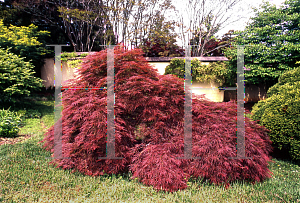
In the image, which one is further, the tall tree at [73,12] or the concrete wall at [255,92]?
the tall tree at [73,12]

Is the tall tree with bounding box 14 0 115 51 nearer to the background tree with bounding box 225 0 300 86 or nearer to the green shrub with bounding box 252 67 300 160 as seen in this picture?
the background tree with bounding box 225 0 300 86

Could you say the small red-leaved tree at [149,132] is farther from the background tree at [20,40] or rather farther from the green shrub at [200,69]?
the background tree at [20,40]

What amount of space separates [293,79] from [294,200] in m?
2.85

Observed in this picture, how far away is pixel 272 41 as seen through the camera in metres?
8.24

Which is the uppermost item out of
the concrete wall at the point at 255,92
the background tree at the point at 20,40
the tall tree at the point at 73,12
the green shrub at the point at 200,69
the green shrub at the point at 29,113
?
the tall tree at the point at 73,12

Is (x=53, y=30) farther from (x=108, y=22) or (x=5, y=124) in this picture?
(x=5, y=124)

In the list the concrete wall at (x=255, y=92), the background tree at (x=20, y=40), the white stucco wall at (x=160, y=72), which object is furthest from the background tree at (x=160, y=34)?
the background tree at (x=20, y=40)

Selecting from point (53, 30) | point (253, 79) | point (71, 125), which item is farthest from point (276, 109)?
point (53, 30)

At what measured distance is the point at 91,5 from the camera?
11.8 m

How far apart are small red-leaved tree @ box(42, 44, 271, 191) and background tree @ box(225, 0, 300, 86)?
6.30 meters

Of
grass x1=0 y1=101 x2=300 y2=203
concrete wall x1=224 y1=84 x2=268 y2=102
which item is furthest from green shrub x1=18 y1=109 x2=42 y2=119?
concrete wall x1=224 y1=84 x2=268 y2=102

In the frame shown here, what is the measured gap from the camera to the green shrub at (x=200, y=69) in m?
10.1

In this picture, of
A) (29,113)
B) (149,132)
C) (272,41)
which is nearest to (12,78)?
(29,113)

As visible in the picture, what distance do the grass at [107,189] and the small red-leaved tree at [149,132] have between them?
4.9 inches
